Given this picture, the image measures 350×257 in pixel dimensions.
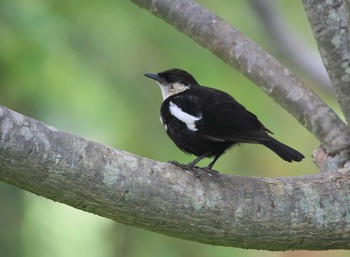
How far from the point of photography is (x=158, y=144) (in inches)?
231

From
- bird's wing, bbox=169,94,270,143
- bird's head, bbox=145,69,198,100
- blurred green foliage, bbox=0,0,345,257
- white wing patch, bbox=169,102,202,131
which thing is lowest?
blurred green foliage, bbox=0,0,345,257

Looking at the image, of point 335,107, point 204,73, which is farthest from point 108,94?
point 335,107

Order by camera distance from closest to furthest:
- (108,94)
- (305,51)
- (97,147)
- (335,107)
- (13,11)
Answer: (97,147) < (13,11) < (108,94) < (305,51) < (335,107)

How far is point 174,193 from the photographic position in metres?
3.06

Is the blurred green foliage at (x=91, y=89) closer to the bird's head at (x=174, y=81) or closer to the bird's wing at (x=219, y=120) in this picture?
the bird's head at (x=174, y=81)

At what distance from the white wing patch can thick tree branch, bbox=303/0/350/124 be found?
0.73 meters

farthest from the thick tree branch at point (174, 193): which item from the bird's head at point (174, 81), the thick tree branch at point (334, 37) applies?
the bird's head at point (174, 81)

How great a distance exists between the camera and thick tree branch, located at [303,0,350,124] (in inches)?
139

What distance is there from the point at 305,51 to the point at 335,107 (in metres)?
0.80

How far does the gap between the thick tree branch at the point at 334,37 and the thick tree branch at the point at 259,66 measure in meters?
0.47

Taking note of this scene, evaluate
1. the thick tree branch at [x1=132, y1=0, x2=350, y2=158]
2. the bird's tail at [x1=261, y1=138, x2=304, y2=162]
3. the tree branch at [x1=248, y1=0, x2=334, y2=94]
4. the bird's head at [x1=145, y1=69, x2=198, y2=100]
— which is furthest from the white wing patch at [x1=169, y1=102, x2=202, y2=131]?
the tree branch at [x1=248, y1=0, x2=334, y2=94]

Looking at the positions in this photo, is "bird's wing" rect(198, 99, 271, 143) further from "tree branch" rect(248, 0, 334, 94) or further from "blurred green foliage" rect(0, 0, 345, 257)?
"tree branch" rect(248, 0, 334, 94)

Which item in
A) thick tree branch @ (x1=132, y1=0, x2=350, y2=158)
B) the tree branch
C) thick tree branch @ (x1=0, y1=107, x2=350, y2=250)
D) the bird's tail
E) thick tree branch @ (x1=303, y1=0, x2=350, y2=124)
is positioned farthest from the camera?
the tree branch

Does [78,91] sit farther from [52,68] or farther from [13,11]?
[13,11]
